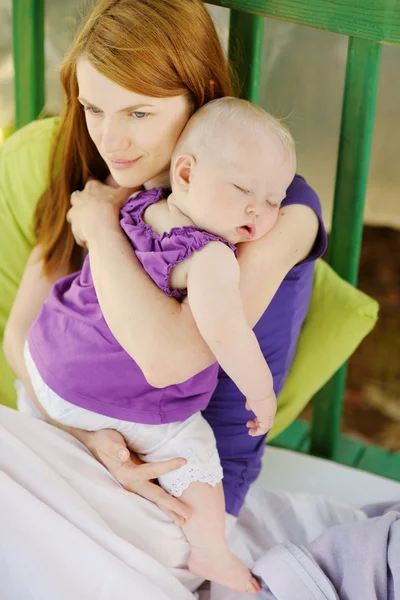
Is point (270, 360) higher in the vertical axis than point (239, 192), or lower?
lower

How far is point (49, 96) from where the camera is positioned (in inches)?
61.9

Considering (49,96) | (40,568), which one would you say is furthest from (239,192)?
(49,96)

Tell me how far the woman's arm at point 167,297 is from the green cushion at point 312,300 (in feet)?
0.93

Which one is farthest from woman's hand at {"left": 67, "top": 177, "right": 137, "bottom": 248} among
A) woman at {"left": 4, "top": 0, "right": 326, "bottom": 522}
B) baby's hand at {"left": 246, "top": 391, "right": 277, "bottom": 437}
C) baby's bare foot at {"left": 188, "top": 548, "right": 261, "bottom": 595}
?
baby's bare foot at {"left": 188, "top": 548, "right": 261, "bottom": 595}

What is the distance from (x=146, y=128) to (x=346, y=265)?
0.52 m

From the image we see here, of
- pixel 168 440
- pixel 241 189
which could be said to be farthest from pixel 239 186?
pixel 168 440

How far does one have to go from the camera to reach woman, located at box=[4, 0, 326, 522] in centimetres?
105

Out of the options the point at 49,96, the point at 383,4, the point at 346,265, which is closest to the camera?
the point at 383,4

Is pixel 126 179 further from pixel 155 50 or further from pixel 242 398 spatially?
pixel 242 398

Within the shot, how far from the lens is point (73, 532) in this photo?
3.51 ft

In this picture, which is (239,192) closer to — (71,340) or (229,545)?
(71,340)

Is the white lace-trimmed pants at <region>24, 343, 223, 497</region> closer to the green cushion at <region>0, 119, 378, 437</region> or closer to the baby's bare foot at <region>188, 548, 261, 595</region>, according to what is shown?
the baby's bare foot at <region>188, 548, 261, 595</region>

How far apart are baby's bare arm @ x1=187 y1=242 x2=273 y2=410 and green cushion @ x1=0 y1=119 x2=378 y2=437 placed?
1.38 feet

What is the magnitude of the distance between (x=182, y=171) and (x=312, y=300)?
473 millimetres
